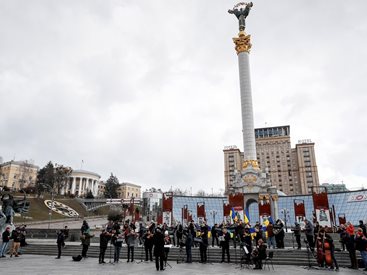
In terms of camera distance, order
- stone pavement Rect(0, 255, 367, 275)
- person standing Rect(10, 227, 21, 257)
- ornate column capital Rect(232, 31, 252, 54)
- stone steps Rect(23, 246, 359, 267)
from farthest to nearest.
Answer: ornate column capital Rect(232, 31, 252, 54)
person standing Rect(10, 227, 21, 257)
stone steps Rect(23, 246, 359, 267)
stone pavement Rect(0, 255, 367, 275)

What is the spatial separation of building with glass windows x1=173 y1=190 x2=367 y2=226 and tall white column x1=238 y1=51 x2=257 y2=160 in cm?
1456

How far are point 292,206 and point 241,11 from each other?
45768 millimetres

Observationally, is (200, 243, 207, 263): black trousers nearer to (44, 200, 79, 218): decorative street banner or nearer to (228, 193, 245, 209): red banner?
(228, 193, 245, 209): red banner

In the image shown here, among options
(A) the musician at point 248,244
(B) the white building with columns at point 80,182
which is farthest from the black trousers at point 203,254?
(B) the white building with columns at point 80,182

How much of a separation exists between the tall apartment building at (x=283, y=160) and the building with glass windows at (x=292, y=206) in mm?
58629

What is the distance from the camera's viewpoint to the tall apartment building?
126 m

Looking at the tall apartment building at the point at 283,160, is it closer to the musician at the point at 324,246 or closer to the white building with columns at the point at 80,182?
the white building with columns at the point at 80,182

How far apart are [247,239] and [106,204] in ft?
269

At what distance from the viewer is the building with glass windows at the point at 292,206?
59.3 meters

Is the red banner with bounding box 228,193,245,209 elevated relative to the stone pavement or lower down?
elevated

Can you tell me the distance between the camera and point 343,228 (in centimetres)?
1577

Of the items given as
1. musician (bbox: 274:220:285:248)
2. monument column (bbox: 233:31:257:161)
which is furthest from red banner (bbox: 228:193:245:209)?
musician (bbox: 274:220:285:248)

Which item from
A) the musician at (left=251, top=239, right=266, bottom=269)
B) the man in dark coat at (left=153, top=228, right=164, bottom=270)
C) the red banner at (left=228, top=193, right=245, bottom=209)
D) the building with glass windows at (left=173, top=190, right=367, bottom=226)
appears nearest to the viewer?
the man in dark coat at (left=153, top=228, right=164, bottom=270)

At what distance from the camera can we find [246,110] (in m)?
51.6
